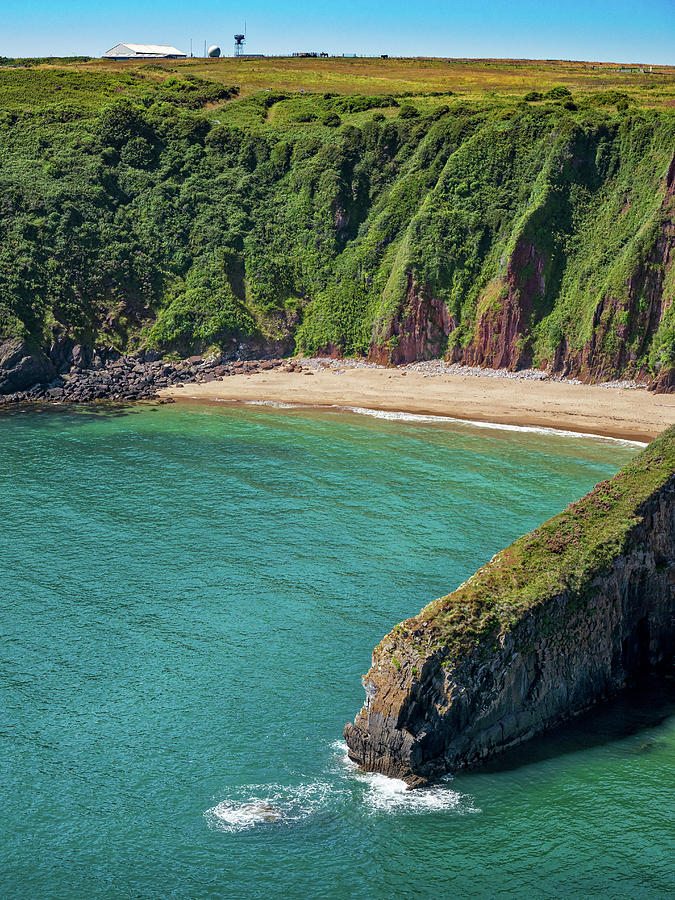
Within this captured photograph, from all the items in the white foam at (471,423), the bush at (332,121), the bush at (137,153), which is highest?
the bush at (332,121)

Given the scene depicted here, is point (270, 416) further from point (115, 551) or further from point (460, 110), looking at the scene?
point (460, 110)

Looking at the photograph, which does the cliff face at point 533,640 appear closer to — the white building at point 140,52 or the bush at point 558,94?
the bush at point 558,94

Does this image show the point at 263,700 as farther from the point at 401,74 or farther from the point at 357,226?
the point at 401,74

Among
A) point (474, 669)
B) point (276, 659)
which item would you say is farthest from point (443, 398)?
point (474, 669)

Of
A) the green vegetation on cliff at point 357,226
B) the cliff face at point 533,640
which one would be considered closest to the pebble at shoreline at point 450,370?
the green vegetation on cliff at point 357,226

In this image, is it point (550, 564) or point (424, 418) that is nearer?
point (550, 564)

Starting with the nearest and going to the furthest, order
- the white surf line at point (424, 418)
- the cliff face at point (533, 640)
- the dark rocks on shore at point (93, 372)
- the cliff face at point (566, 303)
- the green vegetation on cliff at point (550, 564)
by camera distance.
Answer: the cliff face at point (533, 640), the green vegetation on cliff at point (550, 564), the white surf line at point (424, 418), the cliff face at point (566, 303), the dark rocks on shore at point (93, 372)

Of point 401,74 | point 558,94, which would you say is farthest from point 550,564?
point 401,74
